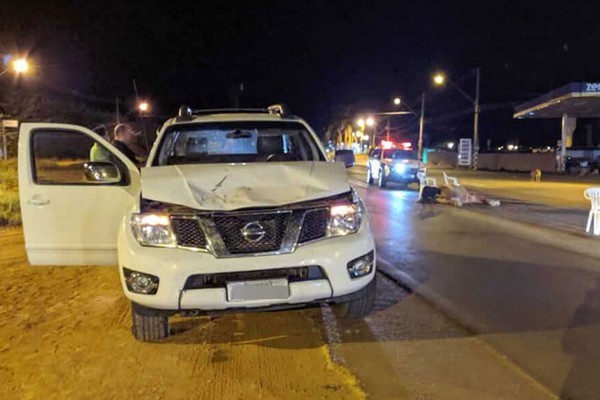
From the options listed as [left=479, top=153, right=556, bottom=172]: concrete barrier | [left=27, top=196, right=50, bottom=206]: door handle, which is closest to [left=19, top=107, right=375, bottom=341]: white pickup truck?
[left=27, top=196, right=50, bottom=206]: door handle

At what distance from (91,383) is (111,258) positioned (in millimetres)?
1798

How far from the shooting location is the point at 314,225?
479cm

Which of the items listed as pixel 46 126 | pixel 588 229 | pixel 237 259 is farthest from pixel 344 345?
pixel 588 229

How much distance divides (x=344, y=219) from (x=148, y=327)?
A: 1.94m

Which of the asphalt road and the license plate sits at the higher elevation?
the license plate

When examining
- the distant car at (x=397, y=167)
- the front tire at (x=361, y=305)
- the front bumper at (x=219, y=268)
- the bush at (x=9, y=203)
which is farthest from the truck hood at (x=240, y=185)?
the distant car at (x=397, y=167)

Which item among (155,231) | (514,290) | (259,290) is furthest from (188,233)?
(514,290)

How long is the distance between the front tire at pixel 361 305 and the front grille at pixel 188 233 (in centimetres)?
148

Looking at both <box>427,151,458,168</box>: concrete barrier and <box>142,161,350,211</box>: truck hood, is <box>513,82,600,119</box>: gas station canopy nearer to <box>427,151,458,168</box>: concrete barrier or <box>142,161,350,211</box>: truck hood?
<box>427,151,458,168</box>: concrete barrier

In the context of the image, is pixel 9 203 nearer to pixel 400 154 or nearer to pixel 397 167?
pixel 397 167

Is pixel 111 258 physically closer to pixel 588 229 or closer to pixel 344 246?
pixel 344 246

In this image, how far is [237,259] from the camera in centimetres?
460

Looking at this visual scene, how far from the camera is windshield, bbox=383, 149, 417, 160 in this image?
25.5m

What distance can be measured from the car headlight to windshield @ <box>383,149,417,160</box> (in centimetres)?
2074
